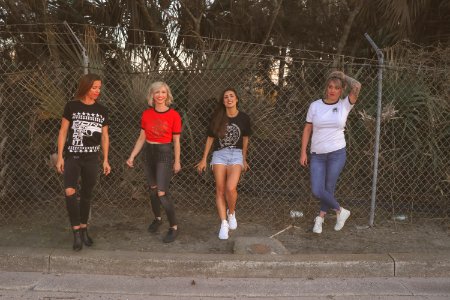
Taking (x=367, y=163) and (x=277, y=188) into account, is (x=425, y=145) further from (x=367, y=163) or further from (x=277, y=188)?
(x=277, y=188)

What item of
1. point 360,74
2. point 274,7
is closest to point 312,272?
point 360,74

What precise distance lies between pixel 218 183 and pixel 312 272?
128 centimetres

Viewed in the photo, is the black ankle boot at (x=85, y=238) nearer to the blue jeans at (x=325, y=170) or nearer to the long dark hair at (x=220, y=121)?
the long dark hair at (x=220, y=121)

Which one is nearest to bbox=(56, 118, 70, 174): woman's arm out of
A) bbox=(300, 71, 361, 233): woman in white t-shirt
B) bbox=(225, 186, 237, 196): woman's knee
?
bbox=(225, 186, 237, 196): woman's knee

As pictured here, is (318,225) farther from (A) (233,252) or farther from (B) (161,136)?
(B) (161,136)

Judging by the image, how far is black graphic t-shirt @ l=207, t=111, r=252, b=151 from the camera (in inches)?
171

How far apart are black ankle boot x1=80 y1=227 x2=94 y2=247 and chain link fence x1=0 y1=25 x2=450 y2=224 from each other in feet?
2.92

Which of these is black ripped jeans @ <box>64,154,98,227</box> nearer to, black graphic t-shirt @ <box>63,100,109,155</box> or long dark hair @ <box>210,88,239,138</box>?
black graphic t-shirt @ <box>63,100,109,155</box>

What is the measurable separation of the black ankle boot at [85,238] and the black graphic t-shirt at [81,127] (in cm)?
76

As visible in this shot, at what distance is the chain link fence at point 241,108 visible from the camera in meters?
4.89

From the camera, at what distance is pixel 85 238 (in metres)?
4.08

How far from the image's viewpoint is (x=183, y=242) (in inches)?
169

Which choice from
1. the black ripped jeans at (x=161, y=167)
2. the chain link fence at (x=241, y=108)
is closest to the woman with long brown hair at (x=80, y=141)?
the black ripped jeans at (x=161, y=167)

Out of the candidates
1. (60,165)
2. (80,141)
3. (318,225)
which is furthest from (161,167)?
(318,225)
